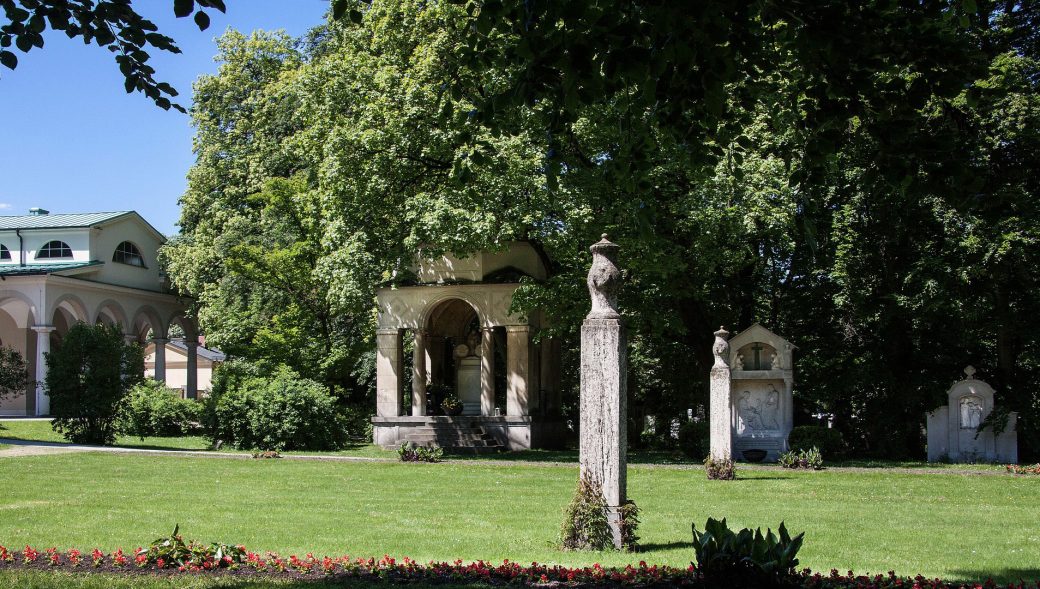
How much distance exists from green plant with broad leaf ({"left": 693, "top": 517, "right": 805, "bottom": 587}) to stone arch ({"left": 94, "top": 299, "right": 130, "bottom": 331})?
136 ft

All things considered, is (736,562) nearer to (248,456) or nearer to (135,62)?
(135,62)

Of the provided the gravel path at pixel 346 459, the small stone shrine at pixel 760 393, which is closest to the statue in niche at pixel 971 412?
the gravel path at pixel 346 459

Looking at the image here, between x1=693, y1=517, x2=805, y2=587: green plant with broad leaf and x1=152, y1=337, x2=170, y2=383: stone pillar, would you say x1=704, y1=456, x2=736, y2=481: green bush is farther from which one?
x1=152, y1=337, x2=170, y2=383: stone pillar

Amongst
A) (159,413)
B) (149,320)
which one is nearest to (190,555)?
(159,413)

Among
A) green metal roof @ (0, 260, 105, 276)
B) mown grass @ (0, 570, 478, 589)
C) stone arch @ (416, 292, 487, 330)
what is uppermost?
green metal roof @ (0, 260, 105, 276)

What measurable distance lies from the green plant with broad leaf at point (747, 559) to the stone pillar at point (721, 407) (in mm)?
12043

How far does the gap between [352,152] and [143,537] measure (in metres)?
16.4

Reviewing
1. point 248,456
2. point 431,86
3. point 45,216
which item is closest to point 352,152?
point 431,86

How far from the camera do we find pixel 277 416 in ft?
92.1

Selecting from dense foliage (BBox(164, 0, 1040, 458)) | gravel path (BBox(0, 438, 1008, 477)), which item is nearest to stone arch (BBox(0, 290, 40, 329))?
dense foliage (BBox(164, 0, 1040, 458))

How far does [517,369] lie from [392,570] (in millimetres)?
22096

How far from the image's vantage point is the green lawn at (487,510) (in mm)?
10352

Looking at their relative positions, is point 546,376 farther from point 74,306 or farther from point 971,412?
point 74,306

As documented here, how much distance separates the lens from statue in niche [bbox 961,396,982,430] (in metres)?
25.0
